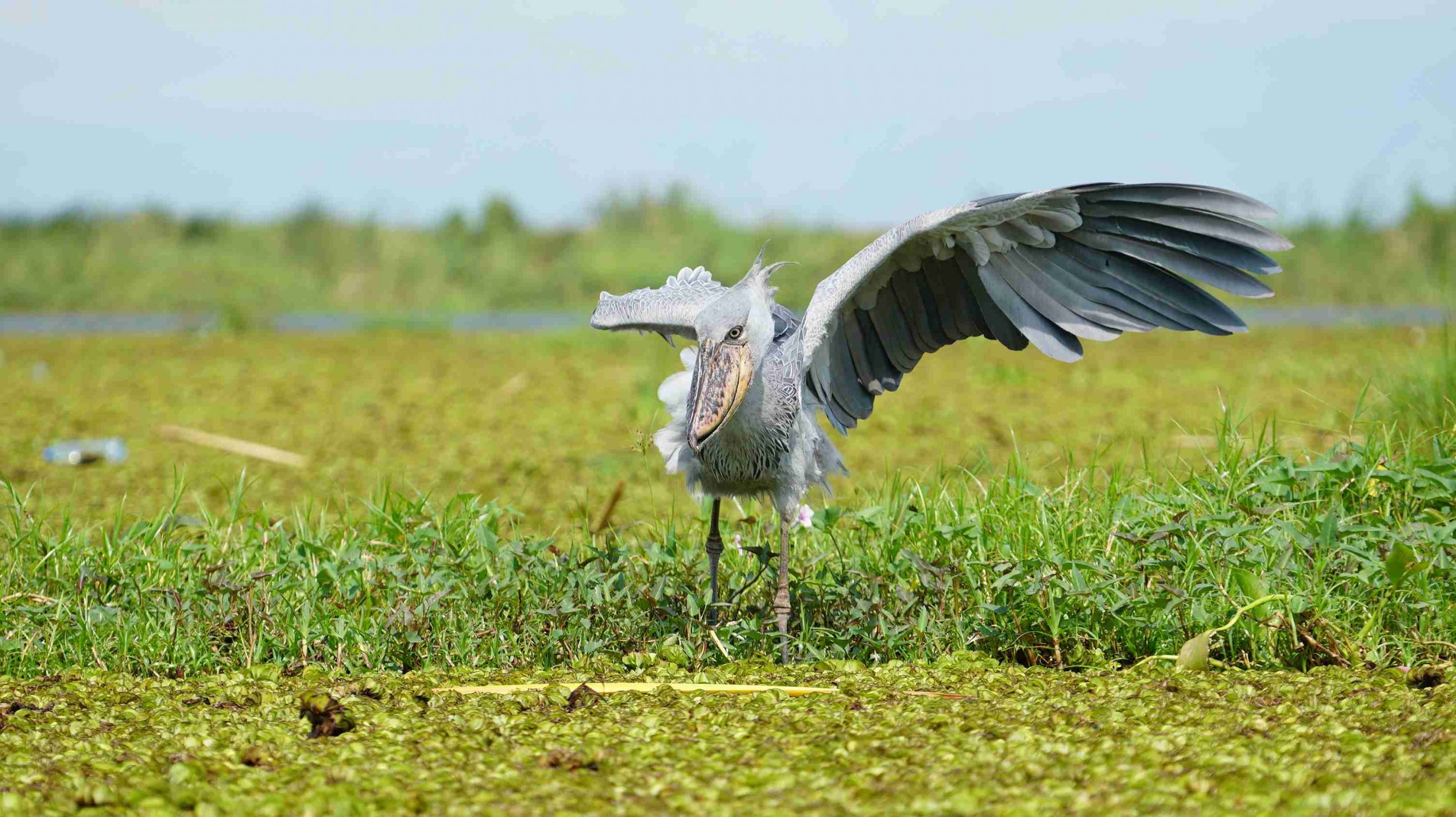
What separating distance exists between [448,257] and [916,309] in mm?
14932

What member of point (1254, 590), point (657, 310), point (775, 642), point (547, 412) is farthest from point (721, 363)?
point (547, 412)

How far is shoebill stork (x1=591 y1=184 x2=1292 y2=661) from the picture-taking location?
9.59 ft

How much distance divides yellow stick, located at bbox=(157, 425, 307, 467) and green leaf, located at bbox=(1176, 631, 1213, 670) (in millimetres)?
4044

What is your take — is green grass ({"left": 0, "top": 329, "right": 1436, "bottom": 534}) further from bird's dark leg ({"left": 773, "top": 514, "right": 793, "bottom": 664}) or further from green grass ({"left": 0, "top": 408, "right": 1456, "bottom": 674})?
bird's dark leg ({"left": 773, "top": 514, "right": 793, "bottom": 664})

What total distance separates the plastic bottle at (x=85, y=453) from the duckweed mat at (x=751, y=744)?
9.76 feet

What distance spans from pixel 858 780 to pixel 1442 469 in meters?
2.01

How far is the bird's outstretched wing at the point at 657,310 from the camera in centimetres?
326

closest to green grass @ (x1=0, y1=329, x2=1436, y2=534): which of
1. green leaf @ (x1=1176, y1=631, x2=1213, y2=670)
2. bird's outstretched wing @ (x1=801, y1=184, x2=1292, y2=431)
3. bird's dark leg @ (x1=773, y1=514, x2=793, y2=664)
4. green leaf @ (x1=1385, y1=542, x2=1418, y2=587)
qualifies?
bird's dark leg @ (x1=773, y1=514, x2=793, y2=664)

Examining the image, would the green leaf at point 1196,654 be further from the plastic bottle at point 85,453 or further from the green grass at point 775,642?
the plastic bottle at point 85,453

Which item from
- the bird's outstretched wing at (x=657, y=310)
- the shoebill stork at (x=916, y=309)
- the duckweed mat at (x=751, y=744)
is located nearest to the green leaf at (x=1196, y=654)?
the duckweed mat at (x=751, y=744)

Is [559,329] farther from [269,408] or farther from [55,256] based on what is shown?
[55,256]

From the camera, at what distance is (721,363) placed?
2883 mm

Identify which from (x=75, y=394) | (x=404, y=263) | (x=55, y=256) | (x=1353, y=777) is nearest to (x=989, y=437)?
(x=1353, y=777)

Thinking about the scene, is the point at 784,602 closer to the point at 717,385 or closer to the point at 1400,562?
the point at 717,385
